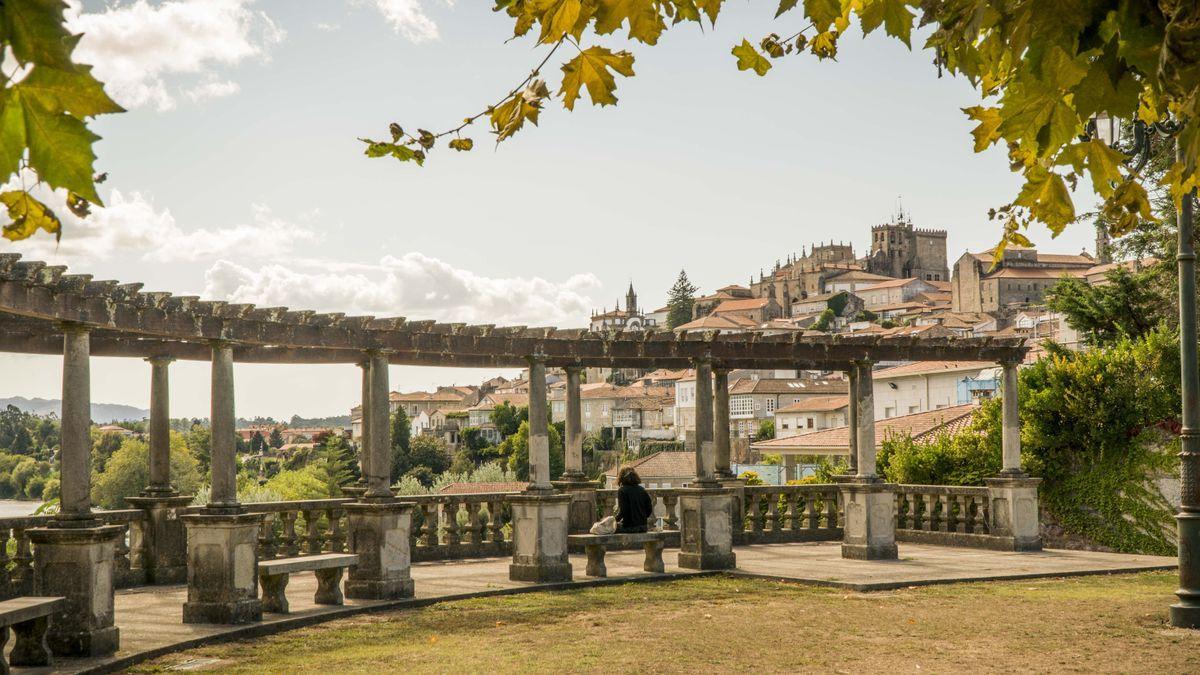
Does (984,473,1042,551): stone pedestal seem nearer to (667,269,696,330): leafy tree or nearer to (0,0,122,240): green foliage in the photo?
(0,0,122,240): green foliage

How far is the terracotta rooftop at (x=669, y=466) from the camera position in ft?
221

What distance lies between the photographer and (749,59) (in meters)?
4.79

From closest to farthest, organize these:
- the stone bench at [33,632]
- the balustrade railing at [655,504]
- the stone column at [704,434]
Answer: the stone bench at [33,632] → the stone column at [704,434] → the balustrade railing at [655,504]

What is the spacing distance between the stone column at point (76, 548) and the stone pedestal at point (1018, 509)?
1379 cm

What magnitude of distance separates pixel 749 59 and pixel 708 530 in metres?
12.5

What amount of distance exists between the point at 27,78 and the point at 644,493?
1520cm

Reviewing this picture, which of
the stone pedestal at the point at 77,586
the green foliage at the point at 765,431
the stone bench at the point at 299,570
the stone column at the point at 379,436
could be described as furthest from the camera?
the green foliage at the point at 765,431

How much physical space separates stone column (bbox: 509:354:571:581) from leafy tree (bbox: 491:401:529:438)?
89175 millimetres

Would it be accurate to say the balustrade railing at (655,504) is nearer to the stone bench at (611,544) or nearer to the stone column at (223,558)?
the stone bench at (611,544)

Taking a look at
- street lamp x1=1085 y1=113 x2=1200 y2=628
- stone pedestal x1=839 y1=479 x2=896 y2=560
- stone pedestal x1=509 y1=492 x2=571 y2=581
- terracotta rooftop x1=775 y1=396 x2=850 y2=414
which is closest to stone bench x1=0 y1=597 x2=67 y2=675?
stone pedestal x1=509 y1=492 x2=571 y2=581

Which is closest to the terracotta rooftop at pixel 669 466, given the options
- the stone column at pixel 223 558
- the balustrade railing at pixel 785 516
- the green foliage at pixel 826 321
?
the balustrade railing at pixel 785 516

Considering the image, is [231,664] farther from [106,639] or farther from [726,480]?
[726,480]

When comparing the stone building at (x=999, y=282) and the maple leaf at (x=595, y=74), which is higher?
the stone building at (x=999, y=282)

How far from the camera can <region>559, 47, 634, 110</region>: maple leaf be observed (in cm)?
356
